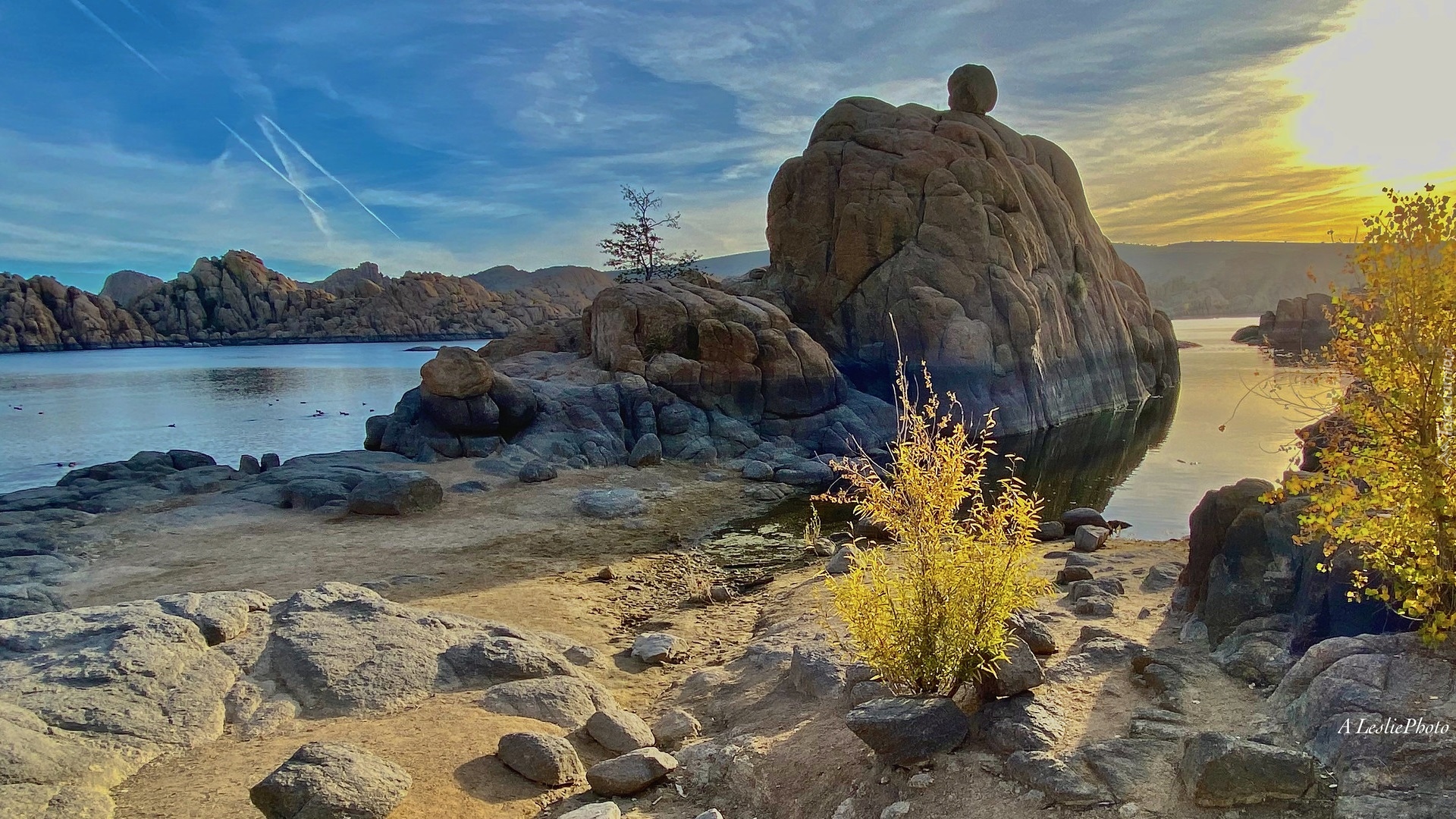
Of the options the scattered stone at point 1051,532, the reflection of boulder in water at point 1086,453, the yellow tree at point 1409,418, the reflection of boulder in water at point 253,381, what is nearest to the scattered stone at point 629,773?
the yellow tree at point 1409,418

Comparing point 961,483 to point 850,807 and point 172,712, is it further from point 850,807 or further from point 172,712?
point 172,712

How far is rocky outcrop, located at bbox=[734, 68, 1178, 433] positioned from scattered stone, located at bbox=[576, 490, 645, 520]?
63.1 feet

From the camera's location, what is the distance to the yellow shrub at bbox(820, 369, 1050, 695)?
6359 millimetres

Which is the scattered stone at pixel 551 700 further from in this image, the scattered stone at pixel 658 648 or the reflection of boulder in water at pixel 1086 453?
the reflection of boulder in water at pixel 1086 453

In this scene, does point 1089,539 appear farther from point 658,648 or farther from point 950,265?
point 950,265

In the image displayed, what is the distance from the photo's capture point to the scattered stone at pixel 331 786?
5.54 meters

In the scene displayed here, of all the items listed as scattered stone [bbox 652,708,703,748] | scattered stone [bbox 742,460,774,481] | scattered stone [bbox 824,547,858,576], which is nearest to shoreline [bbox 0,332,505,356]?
scattered stone [bbox 742,460,774,481]

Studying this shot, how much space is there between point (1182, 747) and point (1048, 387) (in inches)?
1340

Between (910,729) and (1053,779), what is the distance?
1024 millimetres

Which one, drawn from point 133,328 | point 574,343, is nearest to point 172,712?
point 574,343

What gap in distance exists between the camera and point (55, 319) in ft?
383

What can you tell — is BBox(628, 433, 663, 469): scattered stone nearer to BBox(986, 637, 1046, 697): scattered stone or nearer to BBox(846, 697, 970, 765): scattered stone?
BBox(986, 637, 1046, 697): scattered stone

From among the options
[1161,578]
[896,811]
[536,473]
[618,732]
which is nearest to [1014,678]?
[896,811]

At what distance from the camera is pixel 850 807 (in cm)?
590
